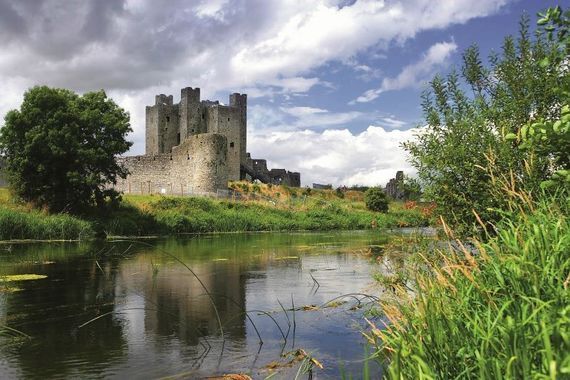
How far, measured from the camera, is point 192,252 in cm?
2055

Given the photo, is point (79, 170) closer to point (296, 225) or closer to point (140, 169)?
point (296, 225)

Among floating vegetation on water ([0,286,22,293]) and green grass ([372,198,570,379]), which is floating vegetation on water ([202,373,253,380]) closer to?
green grass ([372,198,570,379])

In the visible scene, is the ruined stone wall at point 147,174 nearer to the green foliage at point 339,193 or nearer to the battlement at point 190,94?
the battlement at point 190,94

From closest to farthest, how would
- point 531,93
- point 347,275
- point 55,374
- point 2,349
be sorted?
1. point 55,374
2. point 2,349
3. point 531,93
4. point 347,275

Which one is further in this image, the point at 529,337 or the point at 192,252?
the point at 192,252

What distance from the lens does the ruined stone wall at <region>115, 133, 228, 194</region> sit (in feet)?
153

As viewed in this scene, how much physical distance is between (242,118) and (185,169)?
20.2 m

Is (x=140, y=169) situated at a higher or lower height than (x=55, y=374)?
Answer: higher

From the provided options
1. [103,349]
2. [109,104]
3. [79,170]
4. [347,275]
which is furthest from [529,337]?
[109,104]

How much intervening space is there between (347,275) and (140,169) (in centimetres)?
4132

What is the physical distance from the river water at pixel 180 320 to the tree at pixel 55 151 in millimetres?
13756

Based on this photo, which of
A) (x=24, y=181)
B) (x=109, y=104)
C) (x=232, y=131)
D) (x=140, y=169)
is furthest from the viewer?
(x=232, y=131)

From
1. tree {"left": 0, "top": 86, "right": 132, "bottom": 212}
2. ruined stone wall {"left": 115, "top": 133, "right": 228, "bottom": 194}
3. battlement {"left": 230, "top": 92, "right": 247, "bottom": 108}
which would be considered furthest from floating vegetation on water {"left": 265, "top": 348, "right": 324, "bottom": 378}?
battlement {"left": 230, "top": 92, "right": 247, "bottom": 108}

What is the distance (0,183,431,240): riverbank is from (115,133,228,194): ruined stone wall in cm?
320
